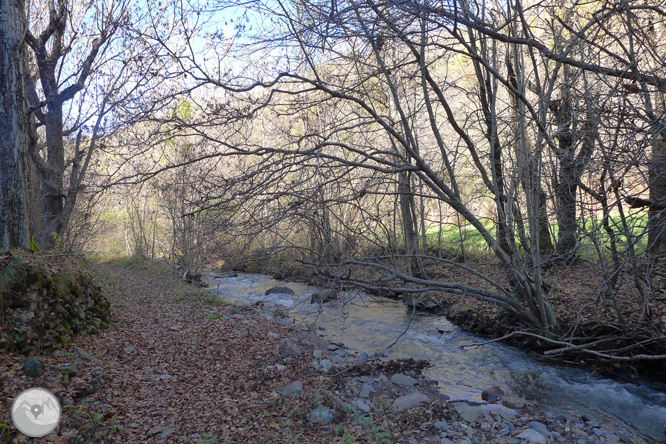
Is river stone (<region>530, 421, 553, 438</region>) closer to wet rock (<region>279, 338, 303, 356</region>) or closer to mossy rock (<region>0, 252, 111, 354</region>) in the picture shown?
wet rock (<region>279, 338, 303, 356</region>)

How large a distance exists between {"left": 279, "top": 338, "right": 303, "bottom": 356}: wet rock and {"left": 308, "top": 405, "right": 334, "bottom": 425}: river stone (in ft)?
6.87

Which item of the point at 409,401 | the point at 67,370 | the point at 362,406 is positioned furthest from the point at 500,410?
the point at 67,370

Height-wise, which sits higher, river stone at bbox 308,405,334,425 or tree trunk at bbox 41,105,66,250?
tree trunk at bbox 41,105,66,250

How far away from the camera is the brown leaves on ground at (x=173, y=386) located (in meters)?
3.90

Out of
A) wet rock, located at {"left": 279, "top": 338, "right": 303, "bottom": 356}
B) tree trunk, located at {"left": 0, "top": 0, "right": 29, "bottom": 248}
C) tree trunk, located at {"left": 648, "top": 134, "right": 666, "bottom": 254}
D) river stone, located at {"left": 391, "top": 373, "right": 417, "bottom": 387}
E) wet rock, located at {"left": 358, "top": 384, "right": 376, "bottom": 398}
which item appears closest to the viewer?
tree trunk, located at {"left": 648, "top": 134, "right": 666, "bottom": 254}

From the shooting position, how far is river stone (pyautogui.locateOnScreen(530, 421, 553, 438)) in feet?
14.0

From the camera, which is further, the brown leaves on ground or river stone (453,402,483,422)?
river stone (453,402,483,422)

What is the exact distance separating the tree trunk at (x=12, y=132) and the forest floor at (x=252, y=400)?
206 cm

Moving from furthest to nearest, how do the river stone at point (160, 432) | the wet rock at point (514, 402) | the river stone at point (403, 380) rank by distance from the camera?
1. the river stone at point (403, 380)
2. the wet rock at point (514, 402)
3. the river stone at point (160, 432)

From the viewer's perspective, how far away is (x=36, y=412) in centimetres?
366

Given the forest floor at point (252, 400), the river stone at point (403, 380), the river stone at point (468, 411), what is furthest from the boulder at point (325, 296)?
the river stone at point (468, 411)

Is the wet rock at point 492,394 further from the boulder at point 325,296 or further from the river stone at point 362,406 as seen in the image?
the boulder at point 325,296

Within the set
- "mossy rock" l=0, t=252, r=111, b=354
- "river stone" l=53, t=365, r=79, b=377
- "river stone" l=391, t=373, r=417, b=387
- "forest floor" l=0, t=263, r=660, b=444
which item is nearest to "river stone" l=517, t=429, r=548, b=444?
"forest floor" l=0, t=263, r=660, b=444

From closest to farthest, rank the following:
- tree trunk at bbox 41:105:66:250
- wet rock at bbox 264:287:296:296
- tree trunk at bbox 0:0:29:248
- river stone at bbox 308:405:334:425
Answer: river stone at bbox 308:405:334:425
tree trunk at bbox 0:0:29:248
tree trunk at bbox 41:105:66:250
wet rock at bbox 264:287:296:296
